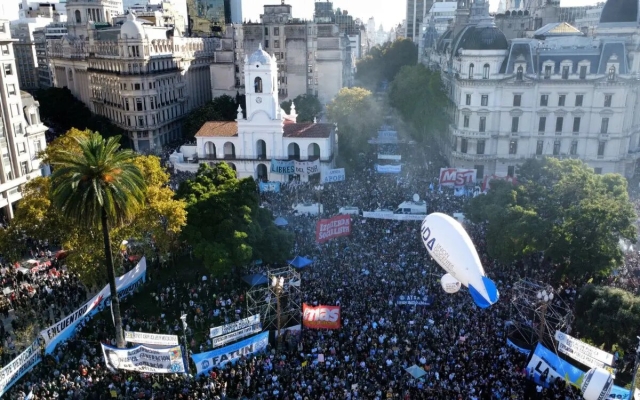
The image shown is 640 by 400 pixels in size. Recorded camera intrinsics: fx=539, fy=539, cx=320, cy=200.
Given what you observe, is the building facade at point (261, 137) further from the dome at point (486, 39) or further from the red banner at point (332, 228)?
the red banner at point (332, 228)

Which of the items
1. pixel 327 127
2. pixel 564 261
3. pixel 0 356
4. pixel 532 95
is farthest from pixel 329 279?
pixel 532 95

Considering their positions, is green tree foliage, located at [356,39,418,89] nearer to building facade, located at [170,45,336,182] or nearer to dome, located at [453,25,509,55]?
dome, located at [453,25,509,55]

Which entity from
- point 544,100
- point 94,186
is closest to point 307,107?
point 544,100

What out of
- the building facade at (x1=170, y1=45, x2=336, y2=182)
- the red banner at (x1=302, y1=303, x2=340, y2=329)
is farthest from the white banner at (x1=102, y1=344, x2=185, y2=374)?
the building facade at (x1=170, y1=45, x2=336, y2=182)

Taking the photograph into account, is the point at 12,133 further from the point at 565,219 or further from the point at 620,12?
the point at 620,12

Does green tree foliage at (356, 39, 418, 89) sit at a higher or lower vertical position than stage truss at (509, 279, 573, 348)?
higher
